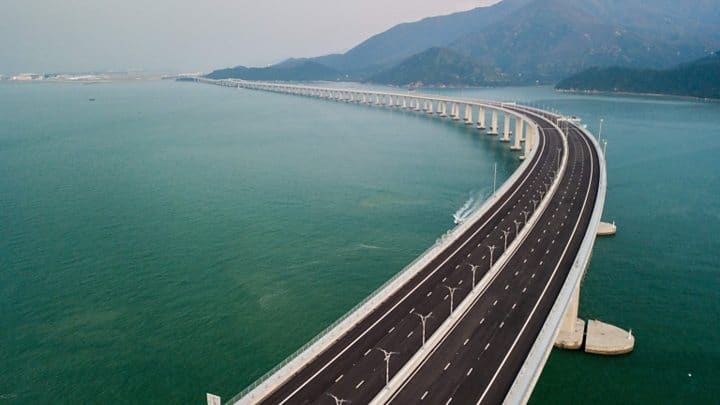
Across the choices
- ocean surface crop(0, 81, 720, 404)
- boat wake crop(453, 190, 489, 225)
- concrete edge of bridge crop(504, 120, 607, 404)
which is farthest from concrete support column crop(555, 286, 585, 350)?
boat wake crop(453, 190, 489, 225)

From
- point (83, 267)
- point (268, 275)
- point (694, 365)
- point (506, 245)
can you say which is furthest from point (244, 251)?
point (694, 365)

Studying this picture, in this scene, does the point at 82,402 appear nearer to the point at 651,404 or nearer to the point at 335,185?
the point at 651,404

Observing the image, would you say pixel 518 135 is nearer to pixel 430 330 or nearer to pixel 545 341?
pixel 430 330

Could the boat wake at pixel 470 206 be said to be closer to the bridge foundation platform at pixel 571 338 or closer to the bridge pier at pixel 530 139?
the bridge foundation platform at pixel 571 338

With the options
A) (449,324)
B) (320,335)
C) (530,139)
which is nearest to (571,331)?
(449,324)

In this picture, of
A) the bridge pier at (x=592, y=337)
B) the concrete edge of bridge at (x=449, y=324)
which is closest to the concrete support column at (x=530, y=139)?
the concrete edge of bridge at (x=449, y=324)

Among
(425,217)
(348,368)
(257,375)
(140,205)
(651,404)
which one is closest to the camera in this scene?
(348,368)
